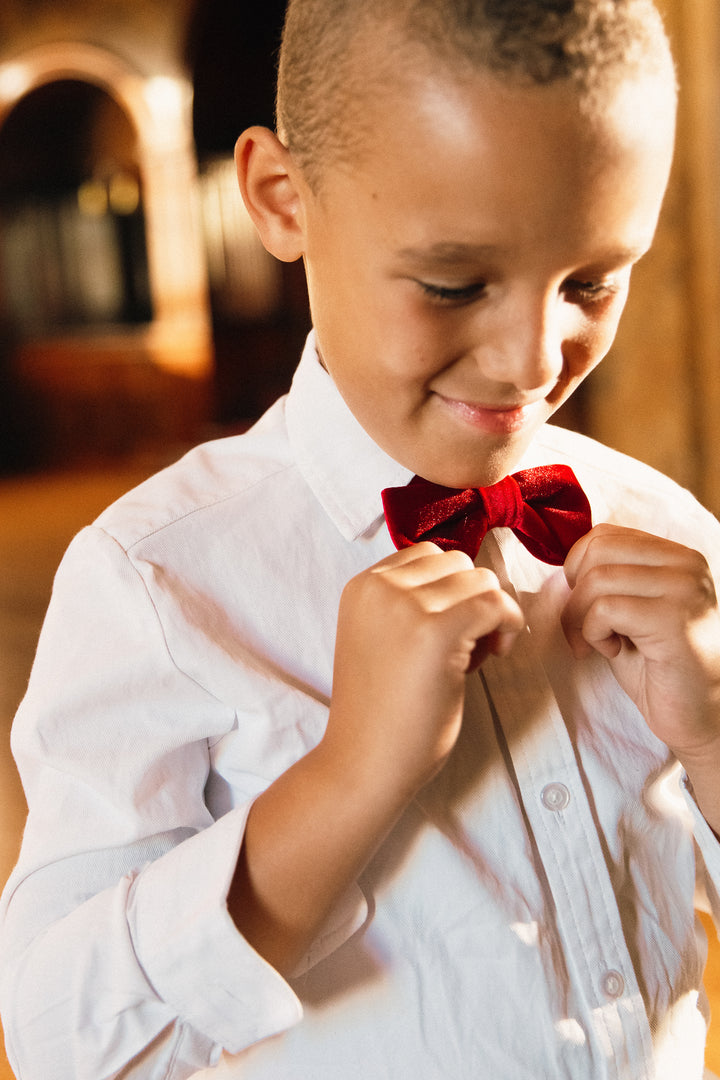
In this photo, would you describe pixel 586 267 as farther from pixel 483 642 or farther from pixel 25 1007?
pixel 25 1007

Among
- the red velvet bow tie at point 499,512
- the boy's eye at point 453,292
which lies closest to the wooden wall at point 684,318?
the red velvet bow tie at point 499,512

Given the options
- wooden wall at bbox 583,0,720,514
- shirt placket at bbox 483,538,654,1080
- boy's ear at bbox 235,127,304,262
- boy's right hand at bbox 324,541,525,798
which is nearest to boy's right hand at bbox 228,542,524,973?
boy's right hand at bbox 324,541,525,798

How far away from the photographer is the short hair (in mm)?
562

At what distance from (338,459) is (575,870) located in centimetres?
33

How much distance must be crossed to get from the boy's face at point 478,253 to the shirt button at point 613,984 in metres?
0.34

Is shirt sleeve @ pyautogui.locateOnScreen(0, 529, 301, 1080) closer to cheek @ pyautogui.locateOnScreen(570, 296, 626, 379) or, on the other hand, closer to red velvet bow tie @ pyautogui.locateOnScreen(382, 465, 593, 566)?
red velvet bow tie @ pyautogui.locateOnScreen(382, 465, 593, 566)

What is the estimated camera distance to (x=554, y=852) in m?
0.74

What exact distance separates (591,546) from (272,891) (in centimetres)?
31

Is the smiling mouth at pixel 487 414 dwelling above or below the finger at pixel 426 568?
above

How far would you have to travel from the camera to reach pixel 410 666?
2.12ft

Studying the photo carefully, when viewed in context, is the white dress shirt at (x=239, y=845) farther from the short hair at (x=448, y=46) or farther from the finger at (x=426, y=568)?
the short hair at (x=448, y=46)

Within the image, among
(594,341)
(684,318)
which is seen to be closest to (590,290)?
(594,341)

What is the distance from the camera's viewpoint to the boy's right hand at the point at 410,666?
0.64 meters

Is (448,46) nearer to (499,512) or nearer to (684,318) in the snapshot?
(499,512)
